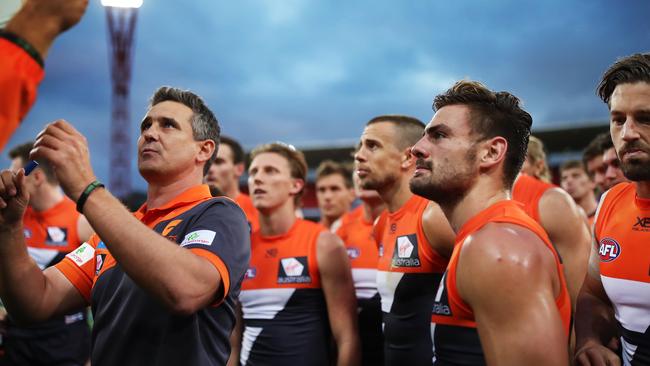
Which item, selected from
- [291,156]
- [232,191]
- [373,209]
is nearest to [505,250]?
[291,156]

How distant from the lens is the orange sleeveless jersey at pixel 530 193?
409 centimetres

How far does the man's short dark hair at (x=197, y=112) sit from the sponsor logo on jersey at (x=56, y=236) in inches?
100

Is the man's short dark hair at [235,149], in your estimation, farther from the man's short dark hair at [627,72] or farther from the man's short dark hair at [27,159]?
the man's short dark hair at [627,72]

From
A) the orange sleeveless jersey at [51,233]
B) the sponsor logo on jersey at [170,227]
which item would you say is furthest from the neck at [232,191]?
the sponsor logo on jersey at [170,227]

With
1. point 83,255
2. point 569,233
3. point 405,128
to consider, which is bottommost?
point 569,233

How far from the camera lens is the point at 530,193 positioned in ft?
13.7

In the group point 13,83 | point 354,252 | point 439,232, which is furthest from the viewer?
point 354,252

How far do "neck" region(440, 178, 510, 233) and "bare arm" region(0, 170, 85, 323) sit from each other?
176cm

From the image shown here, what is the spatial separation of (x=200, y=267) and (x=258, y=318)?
2207mm

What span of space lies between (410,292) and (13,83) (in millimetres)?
2385

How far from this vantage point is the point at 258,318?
3.85 metres

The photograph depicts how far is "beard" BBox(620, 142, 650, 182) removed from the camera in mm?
2111

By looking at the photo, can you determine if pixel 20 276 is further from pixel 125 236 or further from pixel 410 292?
pixel 410 292

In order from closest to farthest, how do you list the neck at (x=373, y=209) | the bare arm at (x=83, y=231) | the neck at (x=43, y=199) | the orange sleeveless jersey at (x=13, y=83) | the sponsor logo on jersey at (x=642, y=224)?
the orange sleeveless jersey at (x=13, y=83) < the sponsor logo on jersey at (x=642, y=224) < the bare arm at (x=83, y=231) < the neck at (x=43, y=199) < the neck at (x=373, y=209)
